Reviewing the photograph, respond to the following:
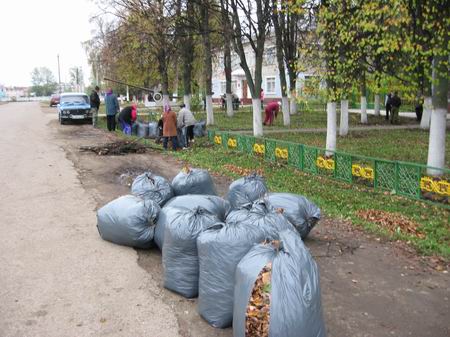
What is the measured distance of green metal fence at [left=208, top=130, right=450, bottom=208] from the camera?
8195 millimetres

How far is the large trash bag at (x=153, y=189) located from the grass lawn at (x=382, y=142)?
24.8 feet

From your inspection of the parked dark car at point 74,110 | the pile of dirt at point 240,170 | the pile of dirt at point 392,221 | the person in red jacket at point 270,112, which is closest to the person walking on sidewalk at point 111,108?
the parked dark car at point 74,110

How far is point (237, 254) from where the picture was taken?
3.93 metres

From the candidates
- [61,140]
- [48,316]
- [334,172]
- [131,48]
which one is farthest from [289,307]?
[131,48]

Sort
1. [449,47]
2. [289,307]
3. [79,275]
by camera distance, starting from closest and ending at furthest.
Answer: [289,307], [79,275], [449,47]

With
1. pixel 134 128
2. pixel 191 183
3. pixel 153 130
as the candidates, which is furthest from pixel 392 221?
pixel 134 128

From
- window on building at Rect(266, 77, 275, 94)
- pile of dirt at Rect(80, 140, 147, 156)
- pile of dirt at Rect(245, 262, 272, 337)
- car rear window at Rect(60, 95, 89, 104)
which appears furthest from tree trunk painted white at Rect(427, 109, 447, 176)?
window on building at Rect(266, 77, 275, 94)

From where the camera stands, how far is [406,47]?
825cm

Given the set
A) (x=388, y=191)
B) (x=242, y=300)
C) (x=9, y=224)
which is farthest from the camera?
(x=388, y=191)

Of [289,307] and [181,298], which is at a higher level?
[289,307]

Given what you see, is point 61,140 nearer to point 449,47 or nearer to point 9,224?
point 9,224

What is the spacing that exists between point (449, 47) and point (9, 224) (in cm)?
734

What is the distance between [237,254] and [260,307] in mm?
671

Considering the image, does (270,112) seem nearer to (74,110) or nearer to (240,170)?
(74,110)
